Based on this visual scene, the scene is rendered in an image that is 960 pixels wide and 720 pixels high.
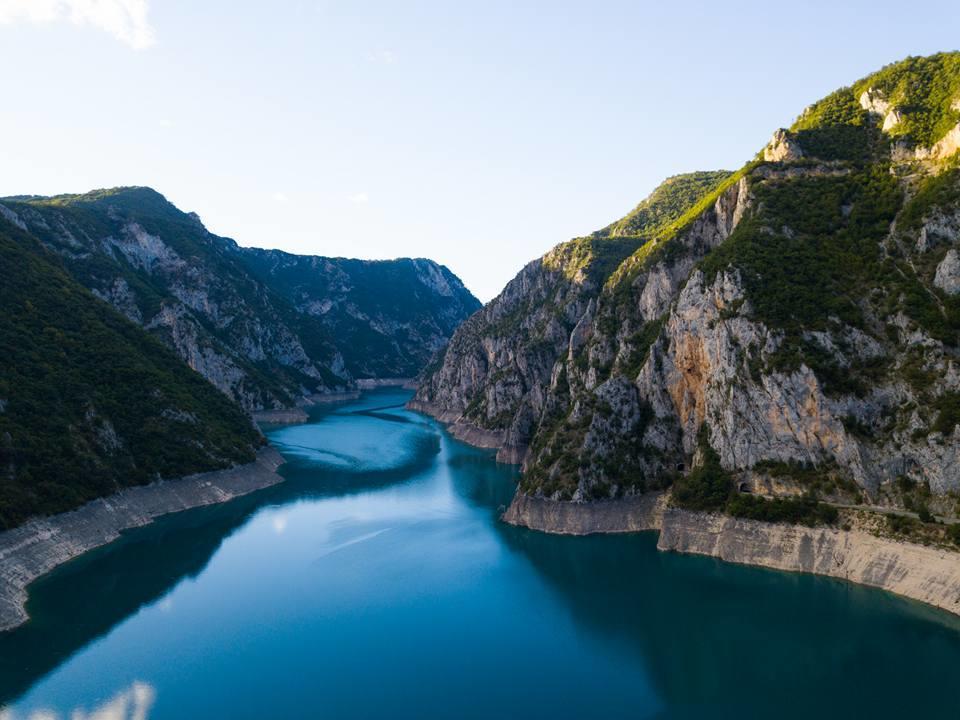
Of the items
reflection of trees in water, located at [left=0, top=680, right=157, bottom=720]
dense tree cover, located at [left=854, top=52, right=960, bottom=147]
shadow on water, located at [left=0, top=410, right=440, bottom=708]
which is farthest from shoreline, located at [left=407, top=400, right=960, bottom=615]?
dense tree cover, located at [left=854, top=52, right=960, bottom=147]

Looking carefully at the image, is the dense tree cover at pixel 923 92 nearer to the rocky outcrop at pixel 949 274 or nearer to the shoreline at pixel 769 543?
the rocky outcrop at pixel 949 274

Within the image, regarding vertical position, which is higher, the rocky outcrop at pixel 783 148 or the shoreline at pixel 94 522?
the rocky outcrop at pixel 783 148

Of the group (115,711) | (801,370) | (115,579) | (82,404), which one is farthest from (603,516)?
(82,404)

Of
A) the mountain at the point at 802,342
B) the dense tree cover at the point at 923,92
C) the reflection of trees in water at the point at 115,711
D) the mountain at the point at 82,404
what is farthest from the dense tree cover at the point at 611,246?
the reflection of trees in water at the point at 115,711

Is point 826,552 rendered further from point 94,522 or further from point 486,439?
point 486,439

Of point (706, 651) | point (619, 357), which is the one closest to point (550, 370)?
point (619, 357)

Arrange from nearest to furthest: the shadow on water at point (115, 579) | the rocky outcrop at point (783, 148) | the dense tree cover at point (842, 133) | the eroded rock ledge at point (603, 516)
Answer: the shadow on water at point (115, 579) → the eroded rock ledge at point (603, 516) → the dense tree cover at point (842, 133) → the rocky outcrop at point (783, 148)

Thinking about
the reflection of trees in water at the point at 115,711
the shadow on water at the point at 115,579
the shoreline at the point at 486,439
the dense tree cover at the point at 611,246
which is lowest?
the reflection of trees in water at the point at 115,711

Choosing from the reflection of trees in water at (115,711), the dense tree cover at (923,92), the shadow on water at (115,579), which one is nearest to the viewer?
the reflection of trees in water at (115,711)
